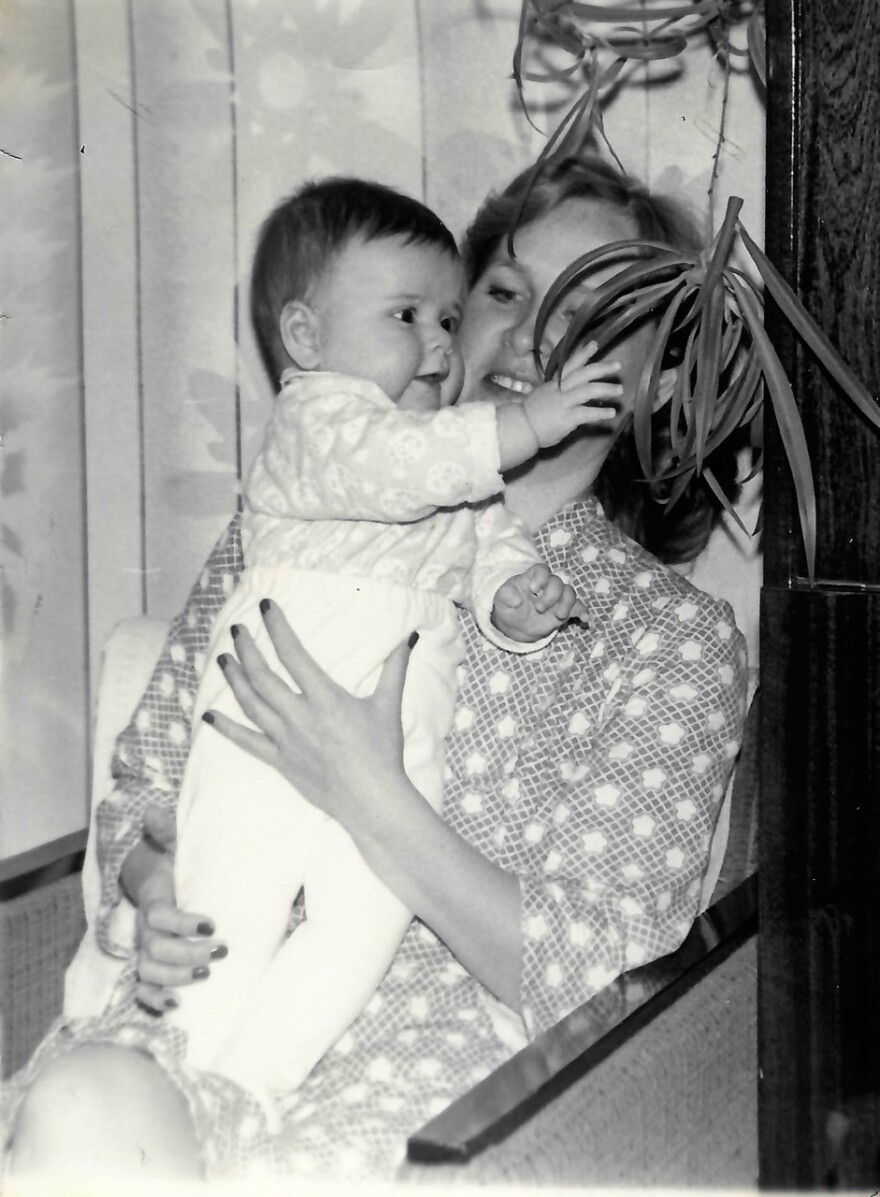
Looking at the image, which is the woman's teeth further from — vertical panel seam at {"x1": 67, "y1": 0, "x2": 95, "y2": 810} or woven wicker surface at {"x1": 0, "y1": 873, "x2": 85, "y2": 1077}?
woven wicker surface at {"x1": 0, "y1": 873, "x2": 85, "y2": 1077}

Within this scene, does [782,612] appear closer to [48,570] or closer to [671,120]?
[671,120]

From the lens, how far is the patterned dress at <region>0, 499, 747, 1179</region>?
1245mm

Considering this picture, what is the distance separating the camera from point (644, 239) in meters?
1.53

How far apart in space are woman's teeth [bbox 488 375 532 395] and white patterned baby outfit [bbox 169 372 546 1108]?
187 mm

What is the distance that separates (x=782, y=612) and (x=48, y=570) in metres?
1.06

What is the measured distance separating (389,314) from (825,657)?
0.52 metres

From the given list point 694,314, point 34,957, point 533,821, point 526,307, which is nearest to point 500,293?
point 526,307

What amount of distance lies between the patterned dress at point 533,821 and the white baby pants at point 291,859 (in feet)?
0.18

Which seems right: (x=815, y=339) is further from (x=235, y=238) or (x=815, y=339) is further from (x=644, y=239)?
(x=235, y=238)

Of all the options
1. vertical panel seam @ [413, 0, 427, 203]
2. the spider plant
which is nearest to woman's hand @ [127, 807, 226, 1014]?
the spider plant

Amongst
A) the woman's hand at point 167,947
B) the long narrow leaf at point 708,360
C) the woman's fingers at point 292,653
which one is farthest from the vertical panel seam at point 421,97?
the woman's hand at point 167,947

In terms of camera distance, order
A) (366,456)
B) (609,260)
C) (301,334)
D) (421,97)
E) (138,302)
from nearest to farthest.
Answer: (366,456) < (301,334) < (609,260) < (421,97) < (138,302)

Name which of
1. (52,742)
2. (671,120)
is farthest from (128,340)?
(671,120)

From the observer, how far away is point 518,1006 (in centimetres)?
131
